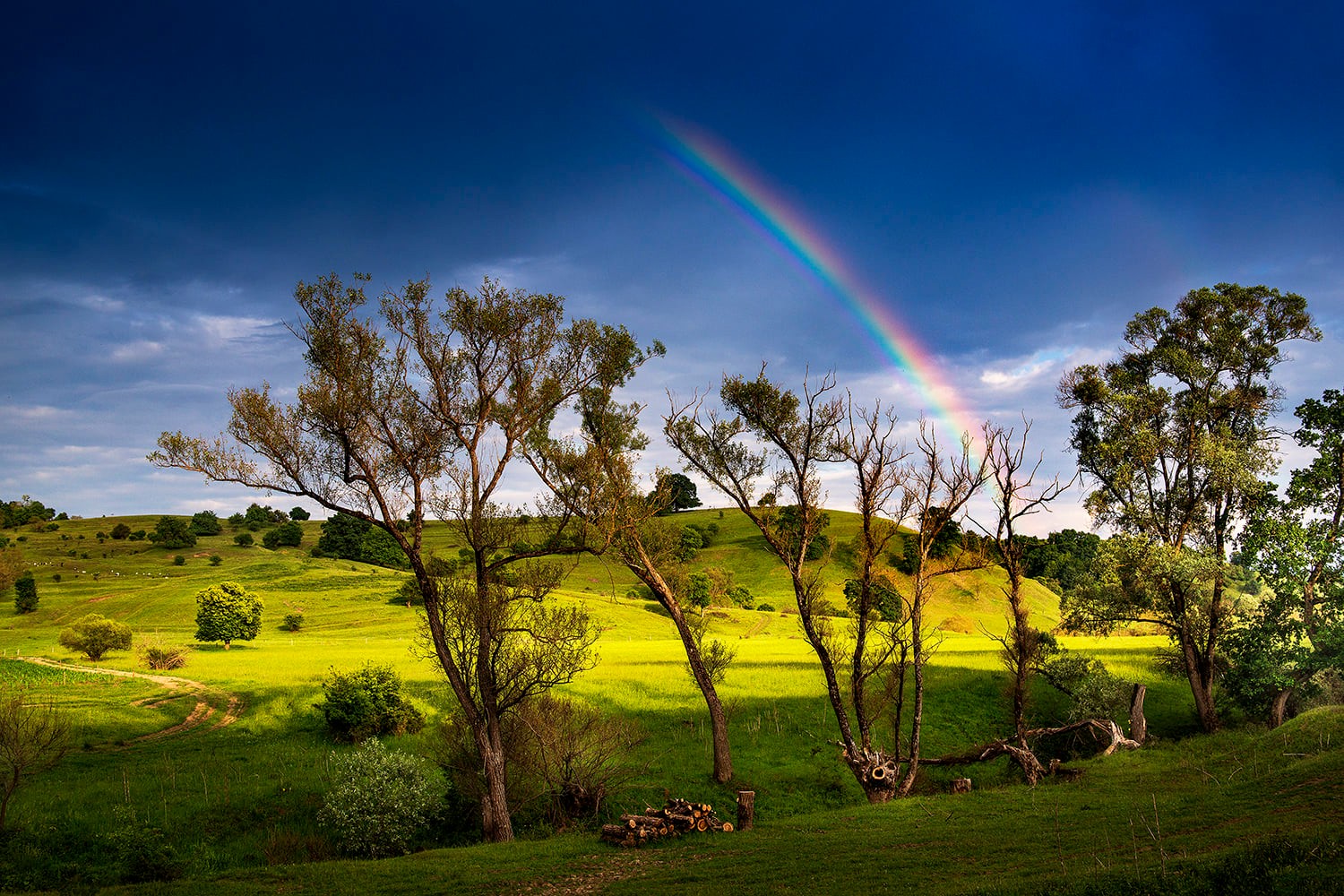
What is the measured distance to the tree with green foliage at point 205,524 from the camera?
523ft

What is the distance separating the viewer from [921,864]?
16594 mm

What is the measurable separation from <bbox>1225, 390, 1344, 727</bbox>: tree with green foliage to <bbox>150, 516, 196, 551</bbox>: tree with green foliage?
525ft

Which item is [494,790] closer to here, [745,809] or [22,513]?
[745,809]

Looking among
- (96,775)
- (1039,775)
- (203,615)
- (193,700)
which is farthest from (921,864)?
(203,615)

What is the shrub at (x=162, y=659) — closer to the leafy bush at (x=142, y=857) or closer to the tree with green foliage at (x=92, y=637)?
the tree with green foliage at (x=92, y=637)

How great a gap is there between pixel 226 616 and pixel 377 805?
54.1 metres

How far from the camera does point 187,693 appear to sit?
139ft

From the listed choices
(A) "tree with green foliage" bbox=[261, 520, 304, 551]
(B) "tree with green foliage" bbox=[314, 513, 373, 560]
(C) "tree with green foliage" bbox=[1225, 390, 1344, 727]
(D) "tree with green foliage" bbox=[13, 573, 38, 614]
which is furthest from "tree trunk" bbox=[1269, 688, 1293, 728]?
(A) "tree with green foliage" bbox=[261, 520, 304, 551]

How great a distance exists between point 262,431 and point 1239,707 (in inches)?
1860

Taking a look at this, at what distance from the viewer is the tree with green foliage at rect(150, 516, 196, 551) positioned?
457ft

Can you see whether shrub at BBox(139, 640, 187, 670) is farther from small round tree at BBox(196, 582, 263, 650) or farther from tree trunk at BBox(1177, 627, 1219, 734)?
tree trunk at BBox(1177, 627, 1219, 734)

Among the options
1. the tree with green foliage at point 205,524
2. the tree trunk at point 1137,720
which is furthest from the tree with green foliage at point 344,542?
the tree trunk at point 1137,720

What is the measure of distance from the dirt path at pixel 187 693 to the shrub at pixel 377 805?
1595cm

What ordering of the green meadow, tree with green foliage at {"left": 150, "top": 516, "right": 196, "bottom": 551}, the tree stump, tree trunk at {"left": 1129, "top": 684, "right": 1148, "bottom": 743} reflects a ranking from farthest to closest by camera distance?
tree with green foliage at {"left": 150, "top": 516, "right": 196, "bottom": 551}, tree trunk at {"left": 1129, "top": 684, "right": 1148, "bottom": 743}, the tree stump, the green meadow
